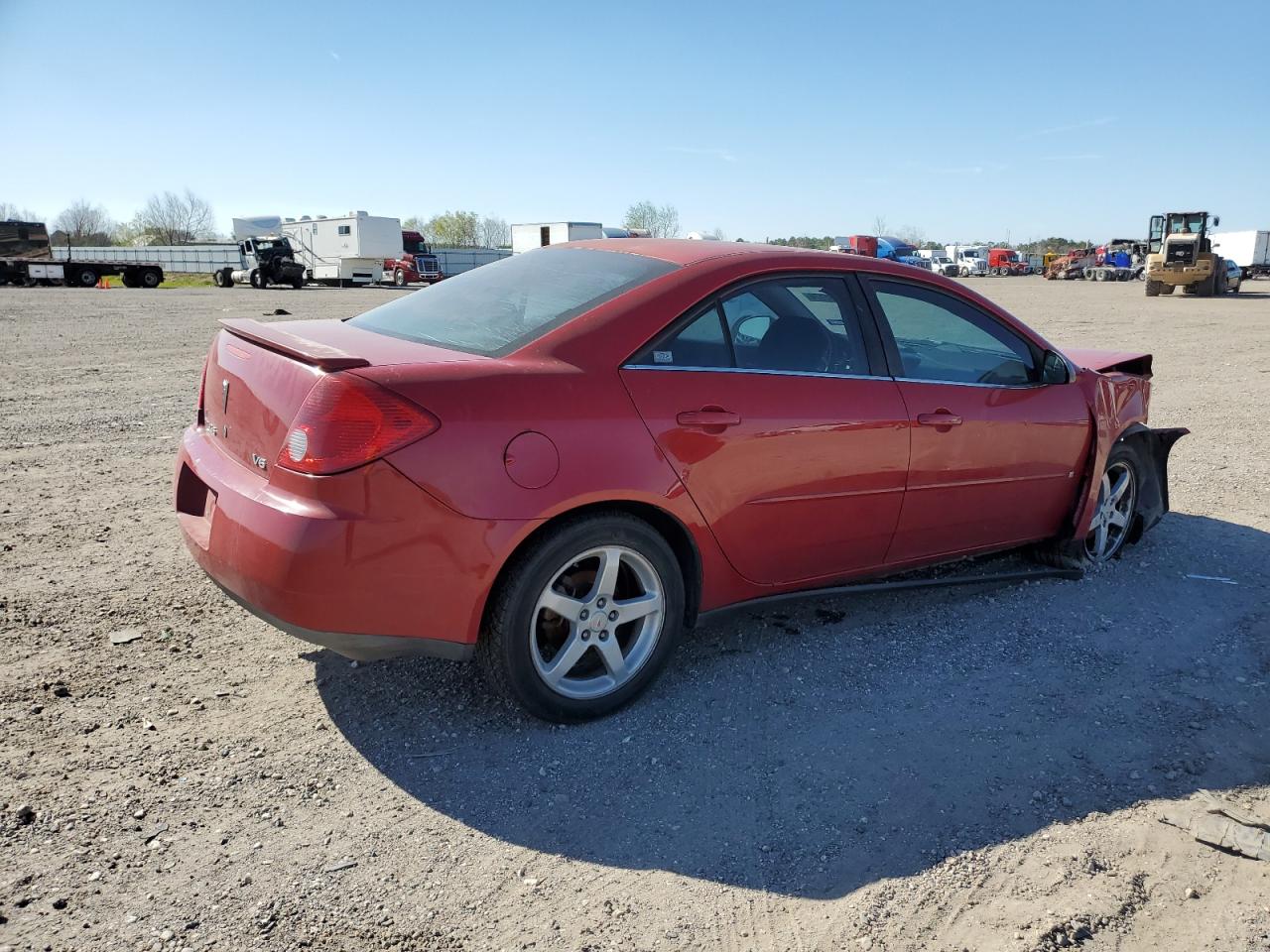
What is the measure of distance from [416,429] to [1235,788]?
2847mm

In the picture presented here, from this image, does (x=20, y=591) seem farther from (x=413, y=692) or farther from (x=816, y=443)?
(x=816, y=443)

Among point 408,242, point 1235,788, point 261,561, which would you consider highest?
point 408,242

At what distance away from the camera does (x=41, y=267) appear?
122 feet

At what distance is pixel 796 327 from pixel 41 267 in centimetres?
4222

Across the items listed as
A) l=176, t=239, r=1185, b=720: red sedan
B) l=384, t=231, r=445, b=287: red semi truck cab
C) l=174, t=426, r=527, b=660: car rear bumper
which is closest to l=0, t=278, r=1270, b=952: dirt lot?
l=176, t=239, r=1185, b=720: red sedan

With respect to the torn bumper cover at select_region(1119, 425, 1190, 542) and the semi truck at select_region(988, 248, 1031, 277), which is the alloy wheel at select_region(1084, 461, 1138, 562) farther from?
the semi truck at select_region(988, 248, 1031, 277)

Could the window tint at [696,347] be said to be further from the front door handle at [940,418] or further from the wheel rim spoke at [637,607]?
the front door handle at [940,418]

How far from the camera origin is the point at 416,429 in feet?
8.99

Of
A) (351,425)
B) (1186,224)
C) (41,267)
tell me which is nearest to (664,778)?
(351,425)

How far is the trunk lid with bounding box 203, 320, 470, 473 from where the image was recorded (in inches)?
112

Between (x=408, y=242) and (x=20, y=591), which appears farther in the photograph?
(x=408, y=242)

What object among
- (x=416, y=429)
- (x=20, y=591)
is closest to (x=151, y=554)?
(x=20, y=591)

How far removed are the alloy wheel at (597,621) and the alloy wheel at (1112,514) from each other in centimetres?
281

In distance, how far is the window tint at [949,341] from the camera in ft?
13.0
